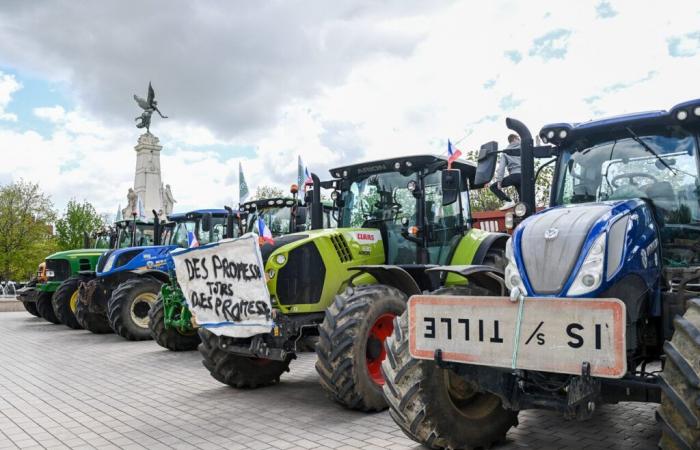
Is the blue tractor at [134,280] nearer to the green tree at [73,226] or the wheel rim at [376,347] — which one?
the wheel rim at [376,347]

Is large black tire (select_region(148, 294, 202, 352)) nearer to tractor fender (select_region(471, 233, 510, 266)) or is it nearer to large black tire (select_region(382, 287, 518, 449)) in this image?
tractor fender (select_region(471, 233, 510, 266))

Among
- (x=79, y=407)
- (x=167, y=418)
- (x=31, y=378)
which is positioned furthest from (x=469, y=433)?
(x=31, y=378)

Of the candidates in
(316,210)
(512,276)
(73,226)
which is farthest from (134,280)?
(73,226)

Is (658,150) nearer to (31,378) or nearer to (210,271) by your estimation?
(210,271)

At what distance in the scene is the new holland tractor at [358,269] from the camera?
5641 mm

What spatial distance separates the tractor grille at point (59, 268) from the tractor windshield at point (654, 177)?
567 inches

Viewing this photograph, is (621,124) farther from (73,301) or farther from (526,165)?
(73,301)

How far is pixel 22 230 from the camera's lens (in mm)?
Result: 35844

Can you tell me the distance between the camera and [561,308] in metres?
3.34

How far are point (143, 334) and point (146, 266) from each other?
1546mm

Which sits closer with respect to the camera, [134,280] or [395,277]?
[395,277]

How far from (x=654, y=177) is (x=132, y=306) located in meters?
10.2

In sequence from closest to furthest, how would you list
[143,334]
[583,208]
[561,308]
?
[561,308] → [583,208] → [143,334]

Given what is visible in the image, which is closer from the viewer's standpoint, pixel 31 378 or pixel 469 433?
pixel 469 433
